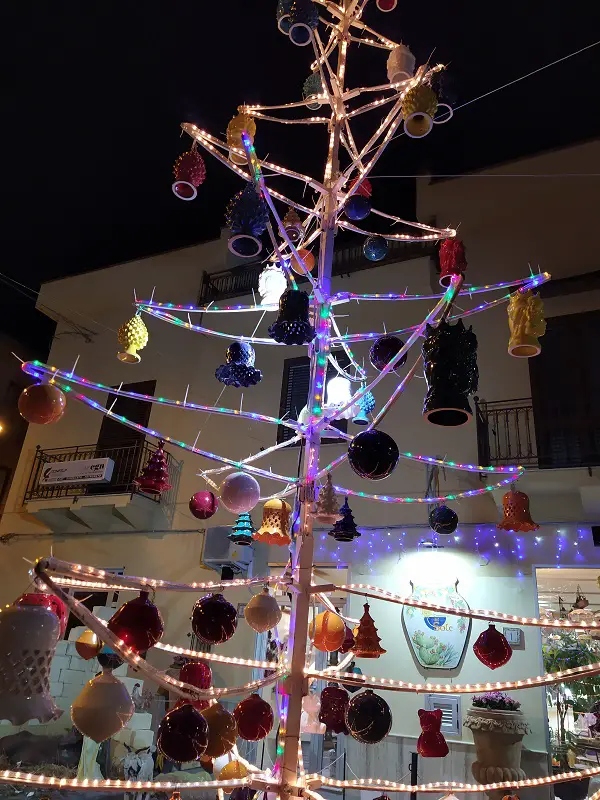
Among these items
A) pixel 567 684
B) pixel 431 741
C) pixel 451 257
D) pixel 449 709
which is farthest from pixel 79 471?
pixel 567 684

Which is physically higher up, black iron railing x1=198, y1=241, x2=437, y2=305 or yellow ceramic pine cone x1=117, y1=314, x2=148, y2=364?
black iron railing x1=198, y1=241, x2=437, y2=305

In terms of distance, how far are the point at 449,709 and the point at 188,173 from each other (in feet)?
19.9

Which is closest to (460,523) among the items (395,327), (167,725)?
(395,327)

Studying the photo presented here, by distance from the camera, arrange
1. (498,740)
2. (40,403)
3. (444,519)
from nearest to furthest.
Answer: (40,403), (444,519), (498,740)

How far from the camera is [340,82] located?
260cm

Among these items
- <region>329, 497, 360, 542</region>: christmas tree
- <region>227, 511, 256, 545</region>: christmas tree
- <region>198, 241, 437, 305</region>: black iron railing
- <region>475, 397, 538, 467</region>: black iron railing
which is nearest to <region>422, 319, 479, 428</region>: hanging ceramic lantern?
<region>329, 497, 360, 542</region>: christmas tree

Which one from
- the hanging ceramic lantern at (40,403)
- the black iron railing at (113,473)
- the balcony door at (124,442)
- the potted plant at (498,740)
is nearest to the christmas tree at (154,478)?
the hanging ceramic lantern at (40,403)

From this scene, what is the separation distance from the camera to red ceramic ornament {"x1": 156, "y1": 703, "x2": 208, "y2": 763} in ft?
5.20

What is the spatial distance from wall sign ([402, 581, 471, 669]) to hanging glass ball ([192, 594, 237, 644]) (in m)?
4.94

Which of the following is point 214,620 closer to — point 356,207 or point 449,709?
point 356,207

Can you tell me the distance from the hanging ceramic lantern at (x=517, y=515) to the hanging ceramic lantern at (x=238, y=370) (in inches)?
115

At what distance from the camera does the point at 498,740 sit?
5.31 meters

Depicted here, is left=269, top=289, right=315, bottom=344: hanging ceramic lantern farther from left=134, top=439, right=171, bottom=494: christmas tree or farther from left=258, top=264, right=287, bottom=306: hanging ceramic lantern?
left=134, top=439, right=171, bottom=494: christmas tree

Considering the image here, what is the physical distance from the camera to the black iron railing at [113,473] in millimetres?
A: 8562
